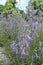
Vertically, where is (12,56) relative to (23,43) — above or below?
below

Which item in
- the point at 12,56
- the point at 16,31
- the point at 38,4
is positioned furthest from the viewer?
the point at 38,4

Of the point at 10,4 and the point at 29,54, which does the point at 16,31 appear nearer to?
the point at 29,54

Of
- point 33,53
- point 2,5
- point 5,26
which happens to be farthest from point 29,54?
point 2,5

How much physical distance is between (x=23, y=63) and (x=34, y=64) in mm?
157

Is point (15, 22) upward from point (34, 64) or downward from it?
upward

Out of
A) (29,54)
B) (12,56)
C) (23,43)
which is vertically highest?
(23,43)

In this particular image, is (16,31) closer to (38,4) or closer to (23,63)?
(23,63)

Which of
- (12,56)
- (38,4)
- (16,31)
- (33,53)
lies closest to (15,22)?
(16,31)

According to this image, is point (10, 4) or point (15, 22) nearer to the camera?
point (15, 22)

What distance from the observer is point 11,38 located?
4.18 metres

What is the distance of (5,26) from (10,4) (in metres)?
2.54

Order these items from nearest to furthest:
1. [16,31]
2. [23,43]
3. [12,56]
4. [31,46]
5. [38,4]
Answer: [23,43]
[31,46]
[12,56]
[16,31]
[38,4]

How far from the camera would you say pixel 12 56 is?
3.64m

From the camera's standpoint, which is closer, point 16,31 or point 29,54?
point 29,54
